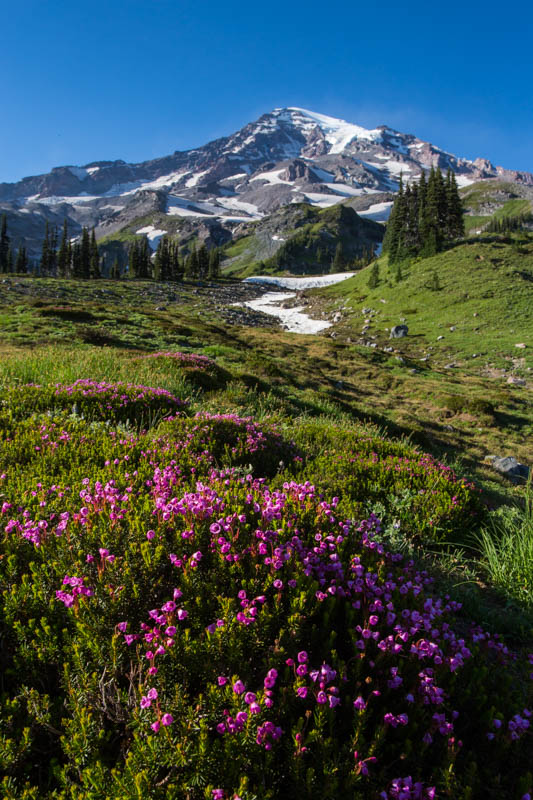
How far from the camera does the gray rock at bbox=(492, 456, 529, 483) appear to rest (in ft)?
39.9

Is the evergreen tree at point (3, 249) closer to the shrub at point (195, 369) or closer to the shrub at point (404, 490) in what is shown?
the shrub at point (195, 369)

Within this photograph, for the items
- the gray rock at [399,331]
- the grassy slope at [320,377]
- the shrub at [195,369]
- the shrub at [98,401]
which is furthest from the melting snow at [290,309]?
the shrub at [98,401]

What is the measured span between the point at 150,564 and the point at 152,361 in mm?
10483

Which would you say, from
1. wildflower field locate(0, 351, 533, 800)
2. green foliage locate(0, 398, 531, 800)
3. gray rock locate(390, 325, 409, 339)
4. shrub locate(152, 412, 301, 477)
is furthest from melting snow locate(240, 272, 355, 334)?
green foliage locate(0, 398, 531, 800)

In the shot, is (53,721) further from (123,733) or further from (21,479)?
(21,479)

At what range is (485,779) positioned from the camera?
6.47 feet

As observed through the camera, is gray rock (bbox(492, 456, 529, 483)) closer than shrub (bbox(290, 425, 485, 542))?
No

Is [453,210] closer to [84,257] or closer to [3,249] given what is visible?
[84,257]

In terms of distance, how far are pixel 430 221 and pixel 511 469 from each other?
2852 inches

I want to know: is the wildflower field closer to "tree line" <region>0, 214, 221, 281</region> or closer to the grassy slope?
the grassy slope

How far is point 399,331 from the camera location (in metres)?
44.4

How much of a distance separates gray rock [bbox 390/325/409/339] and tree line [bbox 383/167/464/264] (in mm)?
30620

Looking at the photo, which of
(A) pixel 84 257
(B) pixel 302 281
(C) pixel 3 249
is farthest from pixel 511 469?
(C) pixel 3 249

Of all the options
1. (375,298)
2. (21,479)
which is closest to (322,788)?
(21,479)
